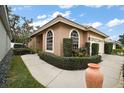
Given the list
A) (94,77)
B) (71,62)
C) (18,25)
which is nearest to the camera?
(94,77)

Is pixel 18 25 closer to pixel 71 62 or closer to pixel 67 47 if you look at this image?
pixel 67 47

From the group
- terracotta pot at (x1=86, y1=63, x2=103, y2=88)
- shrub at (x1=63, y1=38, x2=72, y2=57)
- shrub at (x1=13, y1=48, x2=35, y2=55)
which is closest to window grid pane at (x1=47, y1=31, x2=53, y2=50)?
shrub at (x1=63, y1=38, x2=72, y2=57)

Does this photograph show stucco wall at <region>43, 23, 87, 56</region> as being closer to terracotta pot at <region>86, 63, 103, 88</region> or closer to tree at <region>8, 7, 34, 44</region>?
terracotta pot at <region>86, 63, 103, 88</region>

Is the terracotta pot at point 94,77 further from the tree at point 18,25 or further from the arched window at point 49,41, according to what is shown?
the tree at point 18,25

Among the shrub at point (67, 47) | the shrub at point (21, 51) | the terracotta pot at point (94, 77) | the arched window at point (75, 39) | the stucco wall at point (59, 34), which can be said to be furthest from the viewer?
the shrub at point (21, 51)

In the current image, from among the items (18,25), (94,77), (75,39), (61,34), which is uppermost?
(18,25)

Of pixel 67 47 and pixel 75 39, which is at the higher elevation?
pixel 75 39

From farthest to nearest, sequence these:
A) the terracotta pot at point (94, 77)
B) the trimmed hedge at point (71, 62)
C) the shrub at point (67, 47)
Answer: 1. the shrub at point (67, 47)
2. the trimmed hedge at point (71, 62)
3. the terracotta pot at point (94, 77)

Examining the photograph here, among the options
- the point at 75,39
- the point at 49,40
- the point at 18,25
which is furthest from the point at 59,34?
the point at 18,25

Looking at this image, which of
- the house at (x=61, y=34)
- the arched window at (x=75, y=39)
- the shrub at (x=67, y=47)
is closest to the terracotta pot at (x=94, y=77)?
the shrub at (x=67, y=47)

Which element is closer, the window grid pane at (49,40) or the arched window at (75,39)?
the arched window at (75,39)

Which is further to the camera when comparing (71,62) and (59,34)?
(59,34)
